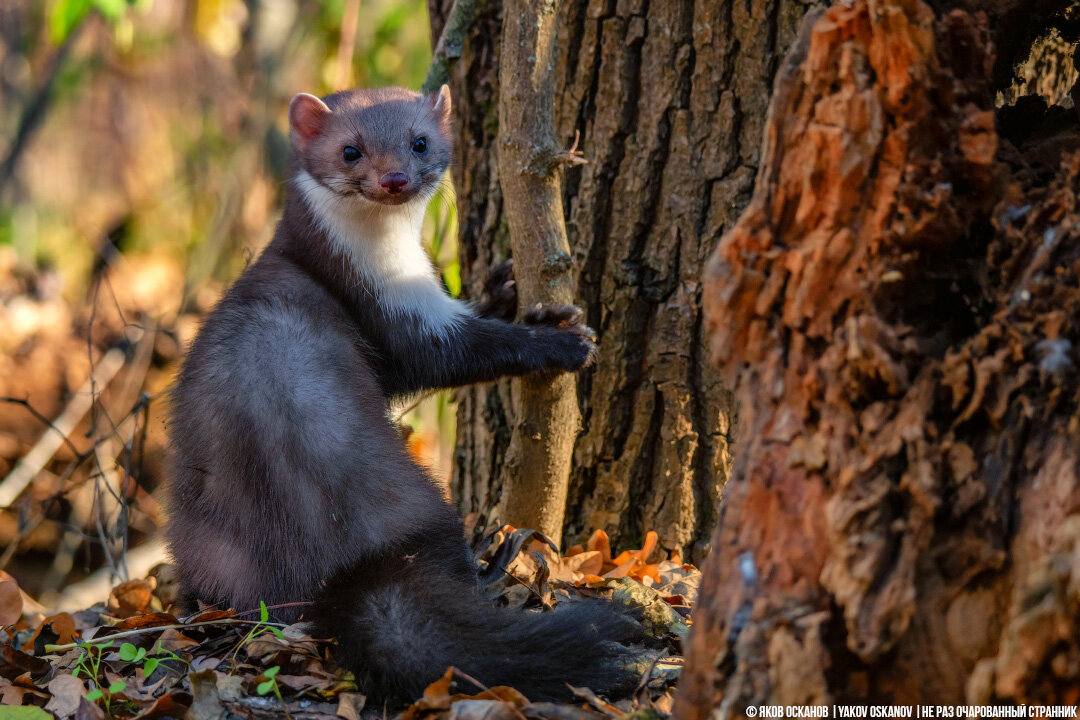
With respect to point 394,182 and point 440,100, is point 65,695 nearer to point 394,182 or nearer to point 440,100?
point 394,182

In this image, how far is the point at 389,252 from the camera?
4.12m

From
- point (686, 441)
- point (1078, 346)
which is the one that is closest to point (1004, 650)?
point (1078, 346)

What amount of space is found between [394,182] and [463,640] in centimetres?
207

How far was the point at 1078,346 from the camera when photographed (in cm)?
183

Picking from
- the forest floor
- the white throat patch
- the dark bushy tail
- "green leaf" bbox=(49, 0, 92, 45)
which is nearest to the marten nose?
the white throat patch

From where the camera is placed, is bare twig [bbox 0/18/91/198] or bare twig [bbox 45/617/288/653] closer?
bare twig [bbox 45/617/288/653]

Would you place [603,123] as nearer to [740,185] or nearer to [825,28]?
[740,185]

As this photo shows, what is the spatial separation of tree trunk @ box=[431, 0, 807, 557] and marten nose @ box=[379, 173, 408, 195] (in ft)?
2.22

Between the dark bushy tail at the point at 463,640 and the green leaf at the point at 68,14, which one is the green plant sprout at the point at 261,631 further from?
the green leaf at the point at 68,14

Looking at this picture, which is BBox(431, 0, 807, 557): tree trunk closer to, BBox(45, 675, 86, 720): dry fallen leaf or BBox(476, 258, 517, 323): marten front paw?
BBox(476, 258, 517, 323): marten front paw

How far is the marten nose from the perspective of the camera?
3.99m

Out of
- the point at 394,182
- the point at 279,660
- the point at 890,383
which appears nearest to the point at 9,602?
the point at 279,660

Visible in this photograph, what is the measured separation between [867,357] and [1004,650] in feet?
1.90

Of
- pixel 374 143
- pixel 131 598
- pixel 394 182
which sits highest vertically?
pixel 374 143
